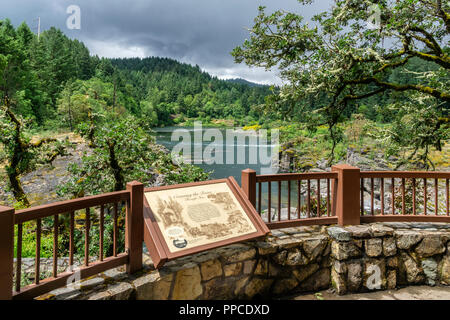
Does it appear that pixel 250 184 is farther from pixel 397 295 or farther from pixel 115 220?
pixel 397 295

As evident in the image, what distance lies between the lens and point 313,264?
4215mm

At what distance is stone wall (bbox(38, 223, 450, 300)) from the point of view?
10.9 ft

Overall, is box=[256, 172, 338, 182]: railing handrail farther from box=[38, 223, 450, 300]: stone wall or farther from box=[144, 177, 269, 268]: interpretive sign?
box=[38, 223, 450, 300]: stone wall

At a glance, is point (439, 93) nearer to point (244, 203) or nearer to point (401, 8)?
point (401, 8)

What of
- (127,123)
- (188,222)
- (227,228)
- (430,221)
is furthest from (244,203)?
(127,123)

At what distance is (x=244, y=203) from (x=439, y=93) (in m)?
5.64

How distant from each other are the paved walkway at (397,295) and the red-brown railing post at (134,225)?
228cm

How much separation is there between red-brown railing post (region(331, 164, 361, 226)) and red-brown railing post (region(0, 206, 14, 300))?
13.2ft

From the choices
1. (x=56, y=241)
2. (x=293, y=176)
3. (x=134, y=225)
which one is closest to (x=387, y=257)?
(x=293, y=176)

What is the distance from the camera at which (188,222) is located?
325cm

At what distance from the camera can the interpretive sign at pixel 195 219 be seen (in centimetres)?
302

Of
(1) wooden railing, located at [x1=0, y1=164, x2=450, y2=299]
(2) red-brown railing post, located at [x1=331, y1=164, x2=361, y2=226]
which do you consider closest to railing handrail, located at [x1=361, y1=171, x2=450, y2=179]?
(1) wooden railing, located at [x1=0, y1=164, x2=450, y2=299]

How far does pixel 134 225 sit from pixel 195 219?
662 millimetres

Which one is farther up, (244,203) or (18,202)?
(244,203)
